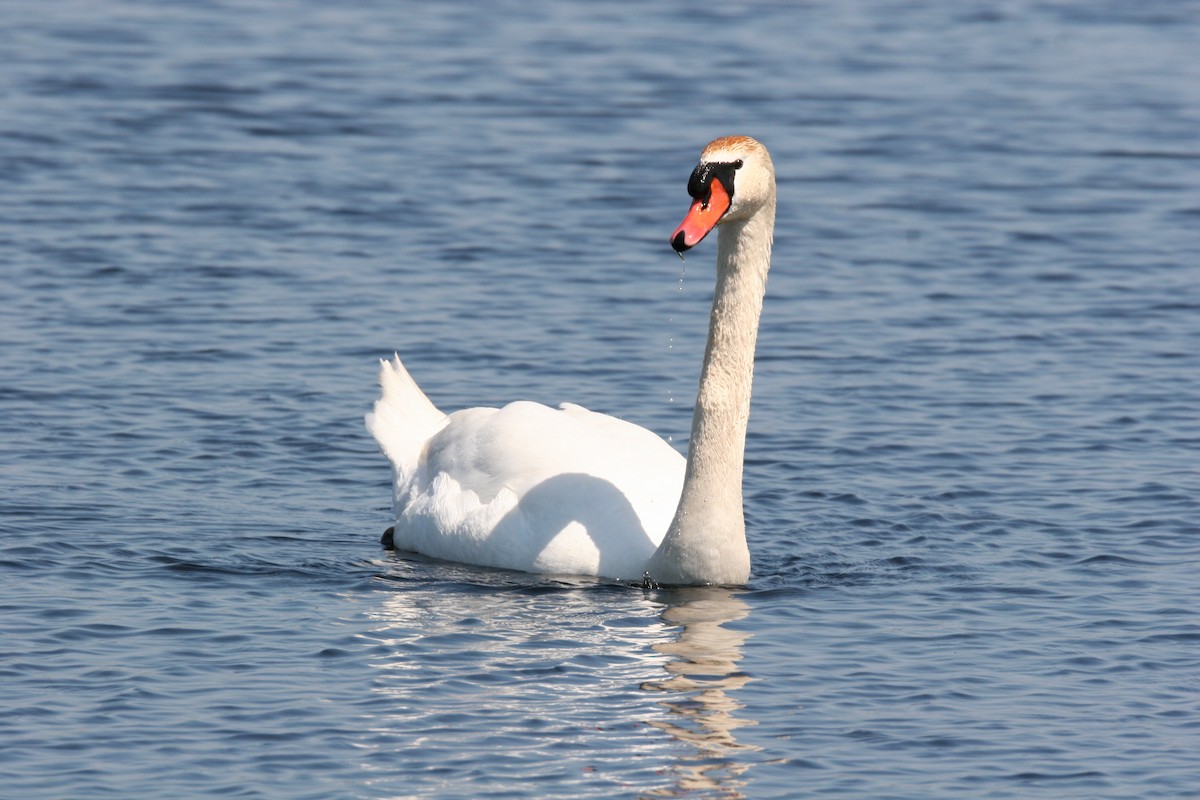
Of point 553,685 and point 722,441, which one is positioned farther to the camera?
point 722,441

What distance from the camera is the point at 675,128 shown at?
24.2 meters

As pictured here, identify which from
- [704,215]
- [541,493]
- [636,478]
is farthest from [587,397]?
[704,215]

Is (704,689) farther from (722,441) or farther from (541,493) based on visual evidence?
(541,493)

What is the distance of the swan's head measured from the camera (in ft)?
34.4

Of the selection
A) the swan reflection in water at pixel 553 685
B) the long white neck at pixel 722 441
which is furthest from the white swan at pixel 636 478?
the swan reflection in water at pixel 553 685

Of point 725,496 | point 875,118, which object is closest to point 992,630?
point 725,496

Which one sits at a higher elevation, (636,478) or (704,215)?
(704,215)

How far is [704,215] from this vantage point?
34.3 feet

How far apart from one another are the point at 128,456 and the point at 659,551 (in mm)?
3867

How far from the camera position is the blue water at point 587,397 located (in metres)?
9.44

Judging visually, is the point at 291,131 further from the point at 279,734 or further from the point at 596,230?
the point at 279,734

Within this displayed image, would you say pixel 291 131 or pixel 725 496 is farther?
pixel 291 131

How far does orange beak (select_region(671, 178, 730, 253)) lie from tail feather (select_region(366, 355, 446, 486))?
3.07 metres

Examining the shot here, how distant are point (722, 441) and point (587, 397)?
3.84 m
